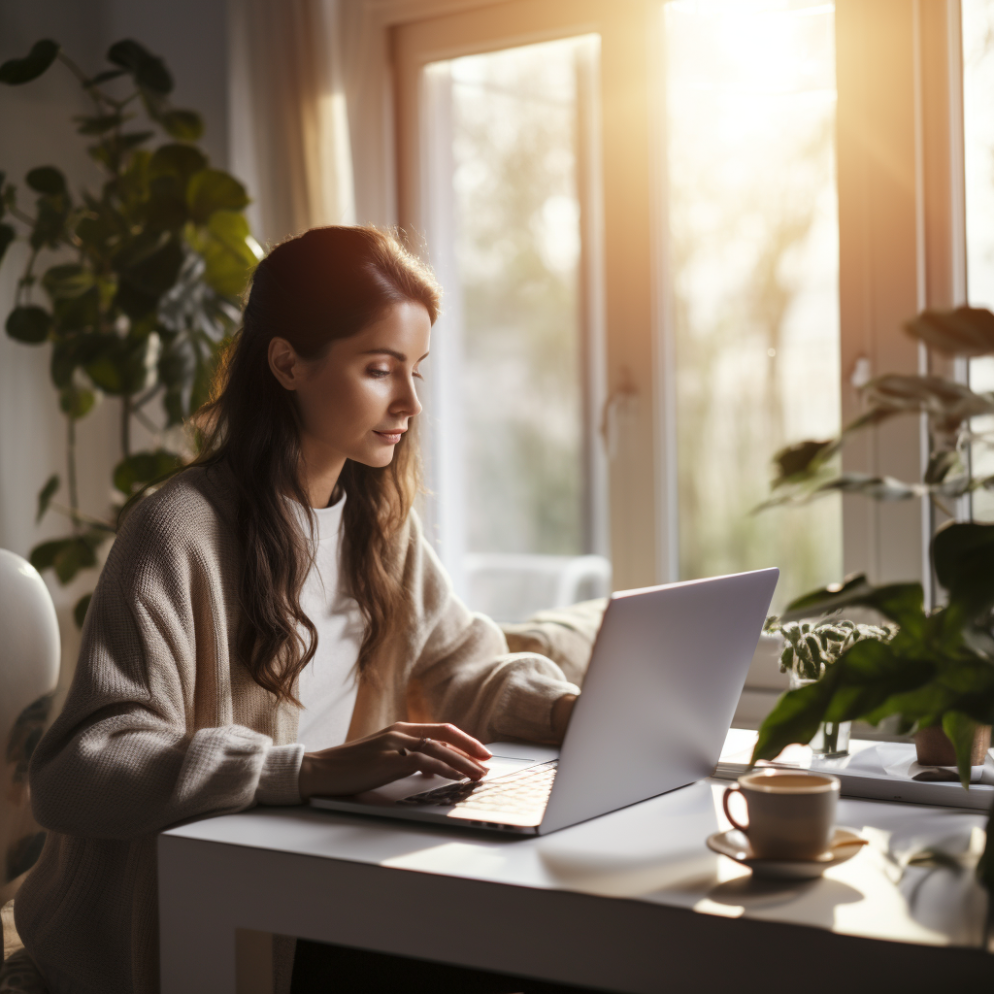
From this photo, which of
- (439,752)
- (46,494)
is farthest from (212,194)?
(439,752)

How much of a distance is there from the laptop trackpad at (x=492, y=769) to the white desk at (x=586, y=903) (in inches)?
1.8

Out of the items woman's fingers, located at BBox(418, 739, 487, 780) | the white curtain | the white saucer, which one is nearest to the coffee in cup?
the white saucer

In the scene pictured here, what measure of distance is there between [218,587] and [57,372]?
140 centimetres

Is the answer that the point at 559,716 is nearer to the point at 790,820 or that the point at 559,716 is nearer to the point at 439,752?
the point at 439,752

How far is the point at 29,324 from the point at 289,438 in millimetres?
1245

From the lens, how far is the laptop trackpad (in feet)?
3.51

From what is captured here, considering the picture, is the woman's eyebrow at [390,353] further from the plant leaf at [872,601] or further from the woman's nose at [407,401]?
the plant leaf at [872,601]

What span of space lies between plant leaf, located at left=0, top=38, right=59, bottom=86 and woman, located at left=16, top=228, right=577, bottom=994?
126 centimetres

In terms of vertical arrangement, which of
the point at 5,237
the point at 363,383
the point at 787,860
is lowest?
the point at 787,860

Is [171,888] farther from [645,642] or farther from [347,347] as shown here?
[347,347]

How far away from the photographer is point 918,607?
88 cm

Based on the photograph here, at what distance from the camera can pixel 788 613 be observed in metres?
0.86

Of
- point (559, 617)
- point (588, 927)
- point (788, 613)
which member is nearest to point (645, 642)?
point (788, 613)

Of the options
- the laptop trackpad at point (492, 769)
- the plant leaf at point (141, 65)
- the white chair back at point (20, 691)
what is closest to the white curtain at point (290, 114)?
the plant leaf at point (141, 65)
